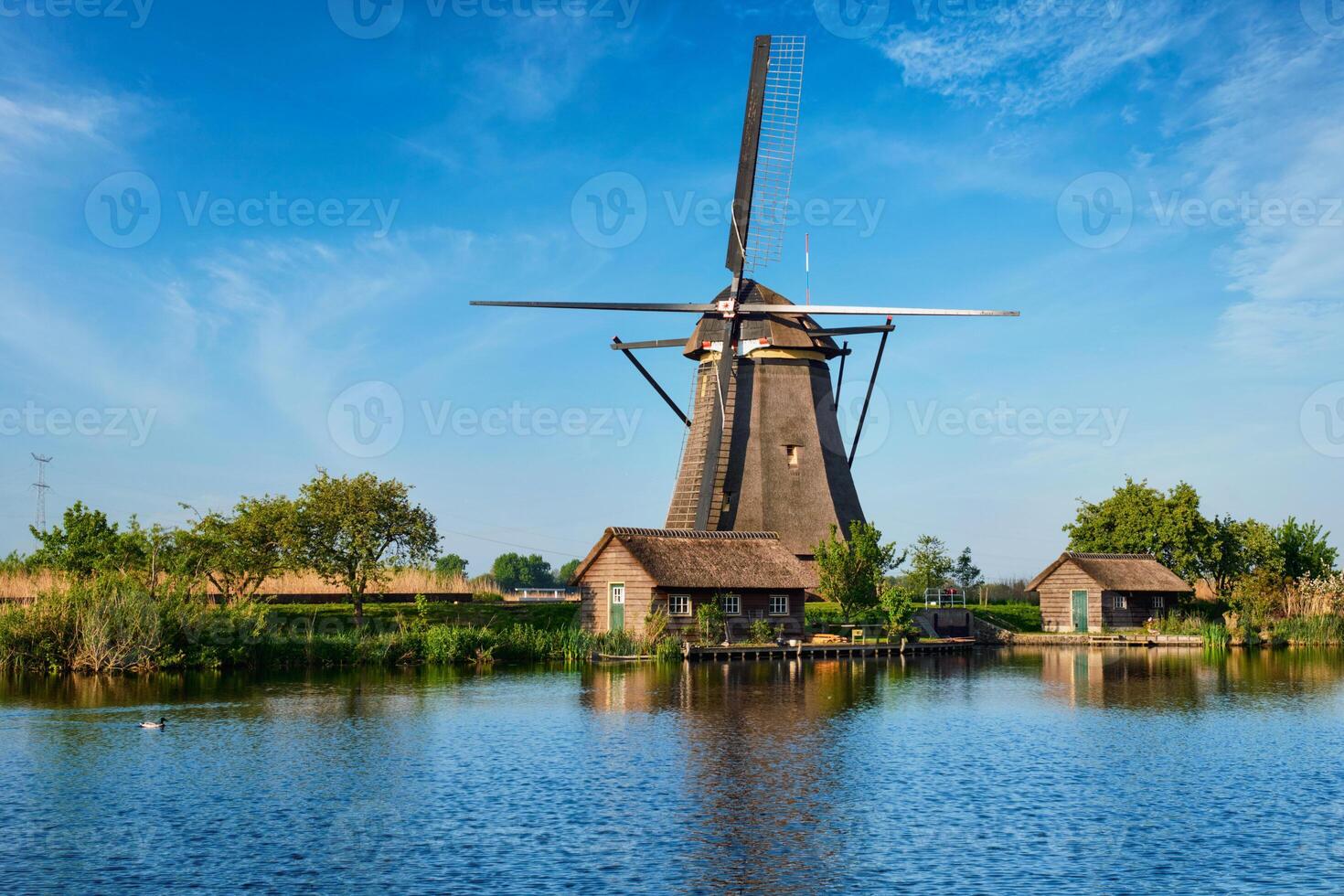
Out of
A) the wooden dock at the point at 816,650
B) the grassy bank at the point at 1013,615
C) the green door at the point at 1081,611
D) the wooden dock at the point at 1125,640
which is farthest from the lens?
the grassy bank at the point at 1013,615

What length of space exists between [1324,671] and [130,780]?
30477 millimetres

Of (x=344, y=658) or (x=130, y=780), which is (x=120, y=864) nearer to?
(x=130, y=780)

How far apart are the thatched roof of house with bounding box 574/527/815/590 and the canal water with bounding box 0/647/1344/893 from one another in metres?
10.5

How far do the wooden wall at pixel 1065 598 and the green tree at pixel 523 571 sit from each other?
80.9 meters

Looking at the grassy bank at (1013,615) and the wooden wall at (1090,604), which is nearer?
the wooden wall at (1090,604)

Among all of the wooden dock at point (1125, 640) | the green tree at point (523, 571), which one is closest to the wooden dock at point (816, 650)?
the wooden dock at point (1125, 640)

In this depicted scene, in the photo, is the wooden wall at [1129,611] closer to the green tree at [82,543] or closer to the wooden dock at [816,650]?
the wooden dock at [816,650]

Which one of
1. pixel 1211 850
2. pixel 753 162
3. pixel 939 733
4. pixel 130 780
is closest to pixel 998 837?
pixel 1211 850

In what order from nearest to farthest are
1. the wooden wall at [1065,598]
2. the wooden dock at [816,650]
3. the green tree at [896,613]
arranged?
the wooden dock at [816,650] → the green tree at [896,613] → the wooden wall at [1065,598]

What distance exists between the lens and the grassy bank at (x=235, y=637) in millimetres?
29016

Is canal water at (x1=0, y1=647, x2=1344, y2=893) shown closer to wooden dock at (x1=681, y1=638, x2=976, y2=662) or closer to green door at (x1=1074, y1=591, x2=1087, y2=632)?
wooden dock at (x1=681, y1=638, x2=976, y2=662)

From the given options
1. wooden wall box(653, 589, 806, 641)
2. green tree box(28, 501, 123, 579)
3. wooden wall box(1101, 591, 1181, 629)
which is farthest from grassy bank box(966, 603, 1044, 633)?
green tree box(28, 501, 123, 579)

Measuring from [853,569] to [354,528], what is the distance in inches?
651

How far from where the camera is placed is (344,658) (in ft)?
107
